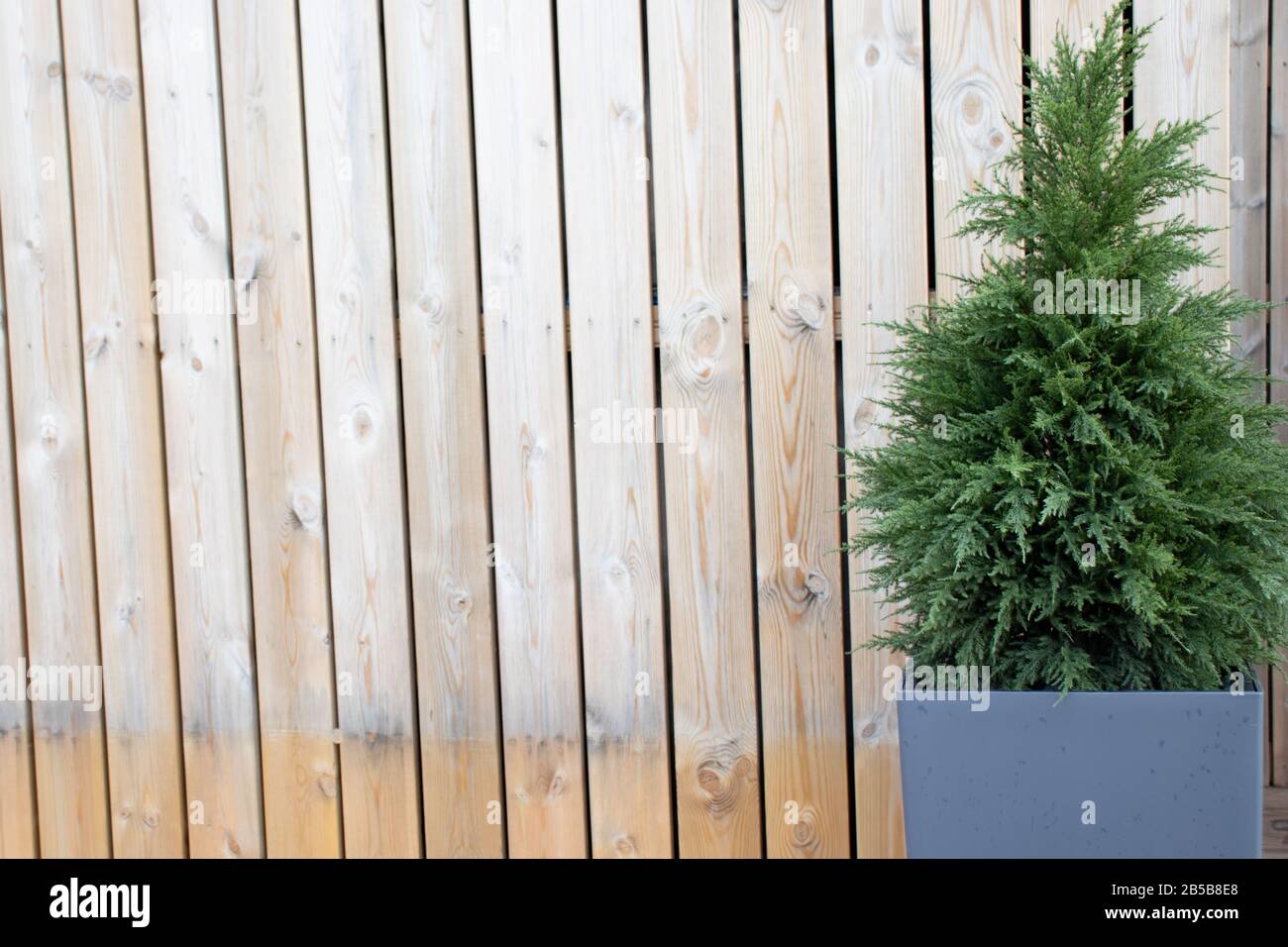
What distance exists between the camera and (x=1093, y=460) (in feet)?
6.11

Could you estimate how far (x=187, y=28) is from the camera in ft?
8.96

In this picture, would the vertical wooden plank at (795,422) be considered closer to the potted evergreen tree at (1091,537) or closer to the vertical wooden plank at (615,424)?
the vertical wooden plank at (615,424)

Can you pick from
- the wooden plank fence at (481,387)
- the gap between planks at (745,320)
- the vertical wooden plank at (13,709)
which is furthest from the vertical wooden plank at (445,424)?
the vertical wooden plank at (13,709)

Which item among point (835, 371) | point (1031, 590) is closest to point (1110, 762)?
point (1031, 590)

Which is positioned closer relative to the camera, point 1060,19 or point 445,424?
point 1060,19

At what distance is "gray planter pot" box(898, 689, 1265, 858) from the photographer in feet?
5.87

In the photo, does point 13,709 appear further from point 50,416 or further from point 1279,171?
point 1279,171

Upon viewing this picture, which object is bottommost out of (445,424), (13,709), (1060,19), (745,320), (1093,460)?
(13,709)

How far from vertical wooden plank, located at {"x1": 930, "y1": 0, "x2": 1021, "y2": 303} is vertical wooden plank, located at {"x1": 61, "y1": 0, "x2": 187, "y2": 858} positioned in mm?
1903

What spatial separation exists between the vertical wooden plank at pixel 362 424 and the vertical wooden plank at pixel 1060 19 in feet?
4.86

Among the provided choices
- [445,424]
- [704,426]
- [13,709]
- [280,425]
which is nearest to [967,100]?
[704,426]

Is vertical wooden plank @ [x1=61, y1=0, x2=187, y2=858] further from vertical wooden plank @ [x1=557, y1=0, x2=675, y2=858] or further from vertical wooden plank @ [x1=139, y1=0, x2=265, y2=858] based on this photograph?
vertical wooden plank @ [x1=557, y1=0, x2=675, y2=858]

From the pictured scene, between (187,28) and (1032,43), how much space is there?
6.44ft

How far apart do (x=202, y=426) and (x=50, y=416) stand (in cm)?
42
